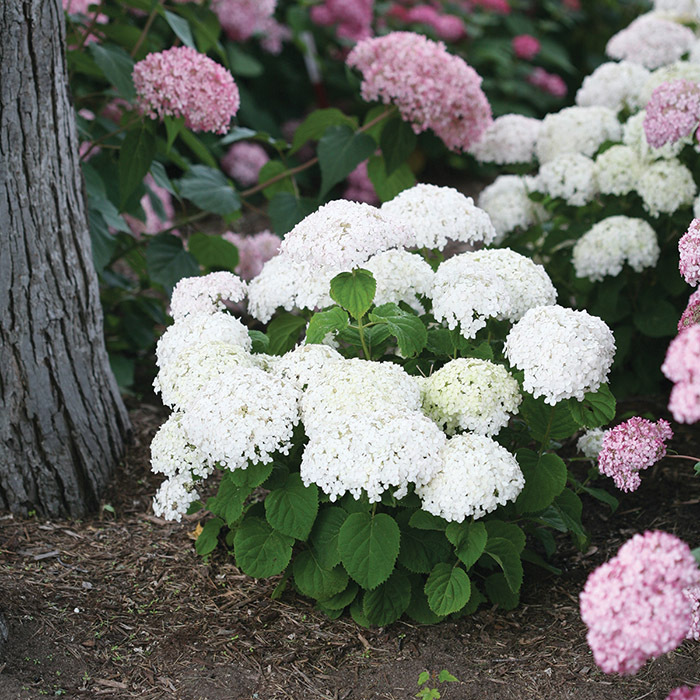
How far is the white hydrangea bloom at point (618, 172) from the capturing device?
3.26 m

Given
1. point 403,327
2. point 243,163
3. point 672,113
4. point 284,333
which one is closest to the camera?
point 403,327

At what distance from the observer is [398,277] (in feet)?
7.69

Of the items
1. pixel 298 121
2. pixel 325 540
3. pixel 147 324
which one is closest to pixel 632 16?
pixel 298 121

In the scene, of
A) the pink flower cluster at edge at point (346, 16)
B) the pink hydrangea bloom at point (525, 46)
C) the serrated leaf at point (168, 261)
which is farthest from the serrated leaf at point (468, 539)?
the pink hydrangea bloom at point (525, 46)

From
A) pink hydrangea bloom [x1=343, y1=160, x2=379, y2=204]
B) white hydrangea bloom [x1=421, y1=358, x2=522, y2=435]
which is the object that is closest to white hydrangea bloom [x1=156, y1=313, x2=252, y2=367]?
white hydrangea bloom [x1=421, y1=358, x2=522, y2=435]

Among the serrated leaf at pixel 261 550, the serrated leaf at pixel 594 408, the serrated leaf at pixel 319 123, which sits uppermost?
the serrated leaf at pixel 319 123

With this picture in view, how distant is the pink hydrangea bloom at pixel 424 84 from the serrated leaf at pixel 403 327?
1.31 meters

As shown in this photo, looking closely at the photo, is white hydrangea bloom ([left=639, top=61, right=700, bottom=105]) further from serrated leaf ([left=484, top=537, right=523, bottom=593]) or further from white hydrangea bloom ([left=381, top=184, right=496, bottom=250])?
serrated leaf ([left=484, top=537, right=523, bottom=593])

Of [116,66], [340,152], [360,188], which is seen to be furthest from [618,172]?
[360,188]

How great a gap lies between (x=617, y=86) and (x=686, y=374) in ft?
8.73

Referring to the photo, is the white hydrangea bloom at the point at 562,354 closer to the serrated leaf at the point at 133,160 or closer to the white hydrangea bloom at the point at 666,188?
the white hydrangea bloom at the point at 666,188

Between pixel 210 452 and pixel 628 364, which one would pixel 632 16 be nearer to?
pixel 628 364

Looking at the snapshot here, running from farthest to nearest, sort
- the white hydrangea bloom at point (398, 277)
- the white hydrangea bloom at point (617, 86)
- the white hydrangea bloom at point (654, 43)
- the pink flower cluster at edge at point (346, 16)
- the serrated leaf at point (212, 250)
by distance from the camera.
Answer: the pink flower cluster at edge at point (346, 16)
the white hydrangea bloom at point (654, 43)
the white hydrangea bloom at point (617, 86)
the serrated leaf at point (212, 250)
the white hydrangea bloom at point (398, 277)

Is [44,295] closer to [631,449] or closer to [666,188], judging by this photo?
[631,449]
